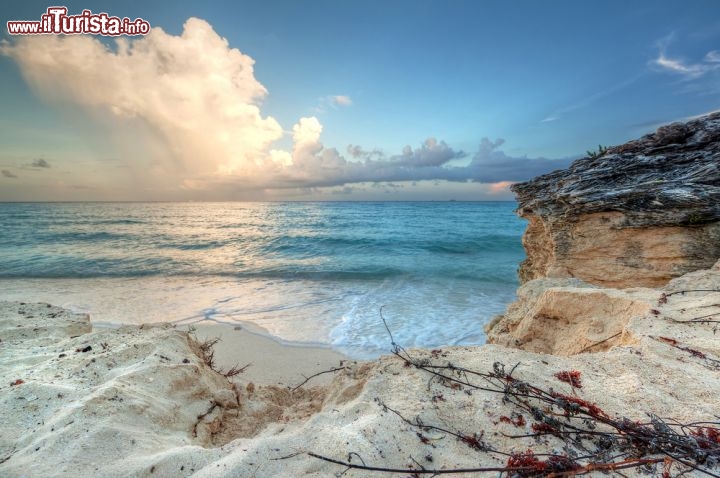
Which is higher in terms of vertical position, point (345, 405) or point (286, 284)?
point (345, 405)

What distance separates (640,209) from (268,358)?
6835 mm

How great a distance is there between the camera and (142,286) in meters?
11.1

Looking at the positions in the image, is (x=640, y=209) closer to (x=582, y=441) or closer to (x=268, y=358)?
(x=582, y=441)

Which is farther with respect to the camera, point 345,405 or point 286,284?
point 286,284

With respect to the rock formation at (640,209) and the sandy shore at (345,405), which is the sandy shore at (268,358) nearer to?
the sandy shore at (345,405)

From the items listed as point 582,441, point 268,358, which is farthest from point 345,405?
point 268,358

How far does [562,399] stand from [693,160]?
557 centimetres

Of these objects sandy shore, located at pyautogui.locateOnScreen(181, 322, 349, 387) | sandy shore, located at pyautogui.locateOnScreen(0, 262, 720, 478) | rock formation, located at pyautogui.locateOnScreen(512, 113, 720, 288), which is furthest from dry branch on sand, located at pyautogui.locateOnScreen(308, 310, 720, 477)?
rock formation, located at pyautogui.locateOnScreen(512, 113, 720, 288)

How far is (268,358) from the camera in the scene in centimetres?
595

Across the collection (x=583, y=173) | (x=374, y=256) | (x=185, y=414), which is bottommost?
(x=374, y=256)

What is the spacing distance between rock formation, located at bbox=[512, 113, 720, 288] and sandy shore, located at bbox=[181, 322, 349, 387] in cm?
461

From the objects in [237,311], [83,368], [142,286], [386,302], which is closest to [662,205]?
[386,302]

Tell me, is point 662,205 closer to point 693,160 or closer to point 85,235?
point 693,160

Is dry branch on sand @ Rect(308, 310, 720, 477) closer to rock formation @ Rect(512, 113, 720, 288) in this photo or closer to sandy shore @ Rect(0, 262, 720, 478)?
sandy shore @ Rect(0, 262, 720, 478)
